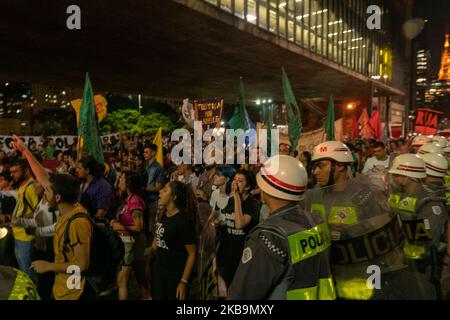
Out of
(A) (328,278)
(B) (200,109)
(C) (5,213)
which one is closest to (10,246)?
(C) (5,213)

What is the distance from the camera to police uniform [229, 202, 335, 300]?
7.68 feet

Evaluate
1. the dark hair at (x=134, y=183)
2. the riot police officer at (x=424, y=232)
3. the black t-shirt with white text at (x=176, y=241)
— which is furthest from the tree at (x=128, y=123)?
the riot police officer at (x=424, y=232)

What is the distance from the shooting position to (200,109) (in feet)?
33.0

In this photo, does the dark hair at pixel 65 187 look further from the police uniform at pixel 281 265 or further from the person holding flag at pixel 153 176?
the person holding flag at pixel 153 176

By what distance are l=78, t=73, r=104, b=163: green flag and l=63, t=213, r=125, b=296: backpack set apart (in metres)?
3.45

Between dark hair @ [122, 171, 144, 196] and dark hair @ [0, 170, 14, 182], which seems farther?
dark hair @ [0, 170, 14, 182]

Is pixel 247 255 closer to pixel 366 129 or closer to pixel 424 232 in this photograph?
pixel 424 232

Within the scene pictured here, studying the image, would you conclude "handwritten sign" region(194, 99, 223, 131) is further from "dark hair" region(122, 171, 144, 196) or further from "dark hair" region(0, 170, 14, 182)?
"dark hair" region(122, 171, 144, 196)

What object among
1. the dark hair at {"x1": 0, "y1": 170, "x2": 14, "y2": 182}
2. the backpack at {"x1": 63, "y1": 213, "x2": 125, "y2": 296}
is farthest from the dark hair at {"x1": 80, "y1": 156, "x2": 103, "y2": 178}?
the backpack at {"x1": 63, "y1": 213, "x2": 125, "y2": 296}

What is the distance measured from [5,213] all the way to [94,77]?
22.2 m

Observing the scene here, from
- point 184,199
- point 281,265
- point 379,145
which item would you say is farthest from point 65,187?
point 379,145

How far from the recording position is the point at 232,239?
15.0ft

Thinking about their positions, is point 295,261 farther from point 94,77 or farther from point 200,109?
point 94,77

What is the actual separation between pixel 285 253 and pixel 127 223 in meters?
2.90
